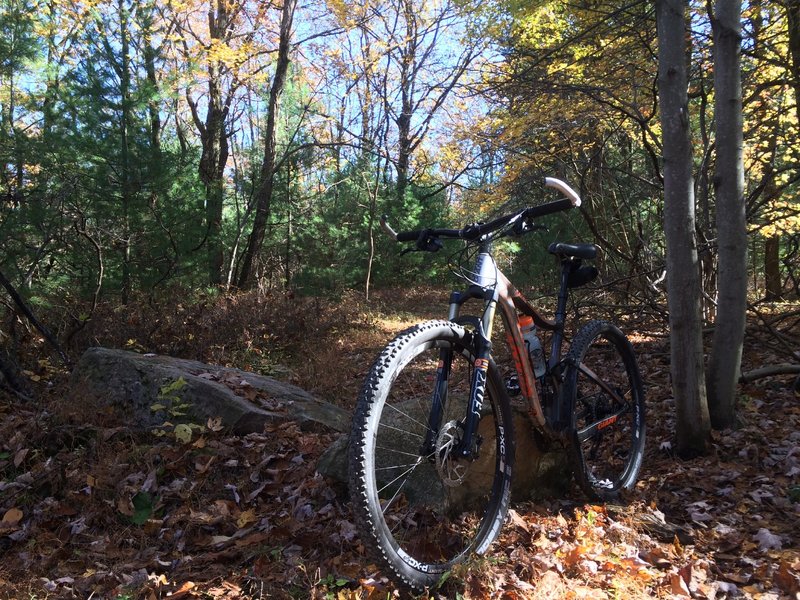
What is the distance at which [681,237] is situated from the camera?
379cm

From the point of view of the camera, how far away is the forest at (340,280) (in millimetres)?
2695

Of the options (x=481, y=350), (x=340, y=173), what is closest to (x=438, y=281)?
(x=340, y=173)

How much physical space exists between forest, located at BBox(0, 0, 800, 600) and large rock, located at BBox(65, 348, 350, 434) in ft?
0.60

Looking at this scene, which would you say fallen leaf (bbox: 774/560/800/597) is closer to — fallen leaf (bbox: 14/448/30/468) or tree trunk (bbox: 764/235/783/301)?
fallen leaf (bbox: 14/448/30/468)

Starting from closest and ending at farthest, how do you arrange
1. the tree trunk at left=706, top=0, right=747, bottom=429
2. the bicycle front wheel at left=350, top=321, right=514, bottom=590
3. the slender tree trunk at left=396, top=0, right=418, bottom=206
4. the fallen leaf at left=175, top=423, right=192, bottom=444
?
the bicycle front wheel at left=350, top=321, right=514, bottom=590 → the fallen leaf at left=175, top=423, right=192, bottom=444 → the tree trunk at left=706, top=0, right=747, bottom=429 → the slender tree trunk at left=396, top=0, right=418, bottom=206

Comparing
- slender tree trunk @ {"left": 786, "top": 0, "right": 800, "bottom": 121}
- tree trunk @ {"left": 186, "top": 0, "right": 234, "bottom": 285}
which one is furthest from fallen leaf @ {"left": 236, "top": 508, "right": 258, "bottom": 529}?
tree trunk @ {"left": 186, "top": 0, "right": 234, "bottom": 285}

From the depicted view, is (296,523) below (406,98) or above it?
below

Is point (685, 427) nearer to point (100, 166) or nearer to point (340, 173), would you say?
point (100, 166)

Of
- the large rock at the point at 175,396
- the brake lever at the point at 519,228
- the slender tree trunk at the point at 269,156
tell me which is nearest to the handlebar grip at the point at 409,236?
the brake lever at the point at 519,228

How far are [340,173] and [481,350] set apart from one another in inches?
531

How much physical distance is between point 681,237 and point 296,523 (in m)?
3.13

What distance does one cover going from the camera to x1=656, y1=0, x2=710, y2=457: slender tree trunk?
146 inches

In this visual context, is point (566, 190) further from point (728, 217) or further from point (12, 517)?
point (12, 517)

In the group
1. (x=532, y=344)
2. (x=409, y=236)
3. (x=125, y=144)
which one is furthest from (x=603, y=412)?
(x=125, y=144)
